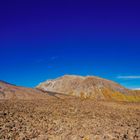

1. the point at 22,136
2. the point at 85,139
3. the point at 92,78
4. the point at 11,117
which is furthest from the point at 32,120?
the point at 92,78

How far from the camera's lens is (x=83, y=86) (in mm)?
144000

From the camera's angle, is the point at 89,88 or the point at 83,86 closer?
the point at 89,88

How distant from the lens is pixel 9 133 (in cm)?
1276

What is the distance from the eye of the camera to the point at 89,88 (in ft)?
456

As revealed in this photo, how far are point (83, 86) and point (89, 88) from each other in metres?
5.88

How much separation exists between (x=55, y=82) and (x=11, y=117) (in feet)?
469

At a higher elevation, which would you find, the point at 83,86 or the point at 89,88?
the point at 83,86

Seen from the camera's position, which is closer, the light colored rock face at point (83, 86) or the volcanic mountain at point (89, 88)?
the volcanic mountain at point (89, 88)

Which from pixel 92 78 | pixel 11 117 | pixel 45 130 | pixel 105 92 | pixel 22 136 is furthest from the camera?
pixel 92 78

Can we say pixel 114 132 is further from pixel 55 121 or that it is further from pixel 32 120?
pixel 32 120

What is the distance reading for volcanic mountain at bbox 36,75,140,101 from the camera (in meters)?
132

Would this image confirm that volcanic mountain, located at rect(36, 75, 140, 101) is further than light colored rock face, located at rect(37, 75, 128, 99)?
No

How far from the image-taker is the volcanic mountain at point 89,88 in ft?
433

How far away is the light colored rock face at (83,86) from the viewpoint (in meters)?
136
